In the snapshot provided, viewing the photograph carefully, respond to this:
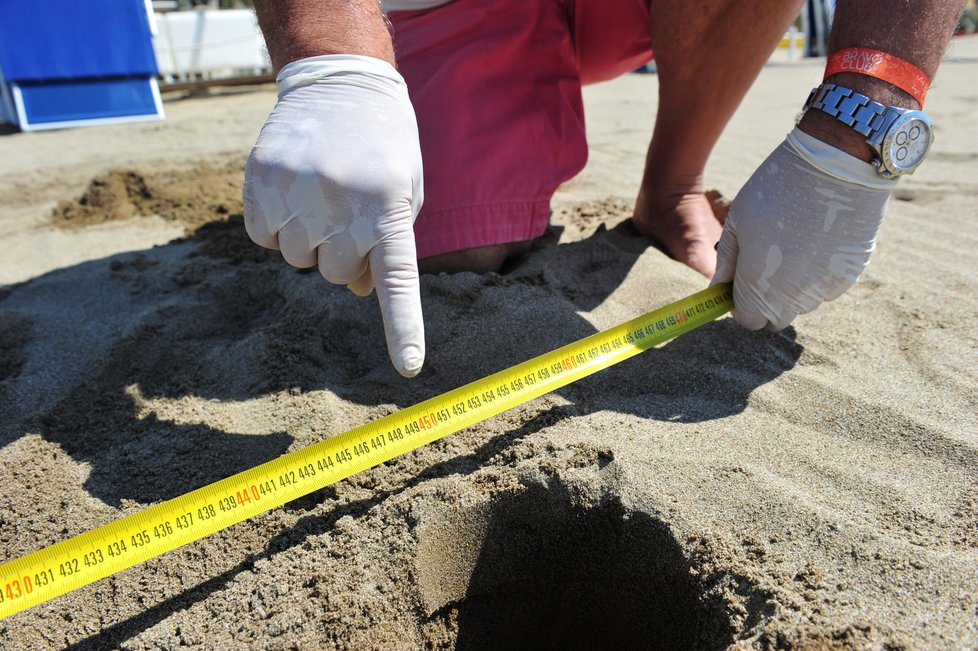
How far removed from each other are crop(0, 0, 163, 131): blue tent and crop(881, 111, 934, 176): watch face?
18.2 feet

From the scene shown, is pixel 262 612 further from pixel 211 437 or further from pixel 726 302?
pixel 726 302

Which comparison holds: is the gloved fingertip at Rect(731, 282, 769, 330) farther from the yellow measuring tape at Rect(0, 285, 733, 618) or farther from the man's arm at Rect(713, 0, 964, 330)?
the yellow measuring tape at Rect(0, 285, 733, 618)

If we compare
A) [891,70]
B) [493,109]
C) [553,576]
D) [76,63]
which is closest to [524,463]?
[553,576]

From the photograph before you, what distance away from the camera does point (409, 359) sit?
1.25 m

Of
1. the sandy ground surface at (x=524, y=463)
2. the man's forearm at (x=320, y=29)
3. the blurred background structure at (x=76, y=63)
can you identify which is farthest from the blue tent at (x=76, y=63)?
the man's forearm at (x=320, y=29)

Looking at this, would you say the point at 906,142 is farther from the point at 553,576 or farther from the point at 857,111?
the point at 553,576

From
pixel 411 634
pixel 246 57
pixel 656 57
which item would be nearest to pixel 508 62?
pixel 656 57

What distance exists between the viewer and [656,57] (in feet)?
7.16

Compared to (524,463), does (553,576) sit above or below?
below

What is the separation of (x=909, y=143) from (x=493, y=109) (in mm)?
1190

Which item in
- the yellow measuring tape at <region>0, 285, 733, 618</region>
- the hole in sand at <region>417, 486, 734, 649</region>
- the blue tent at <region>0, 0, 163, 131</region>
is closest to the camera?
the yellow measuring tape at <region>0, 285, 733, 618</region>

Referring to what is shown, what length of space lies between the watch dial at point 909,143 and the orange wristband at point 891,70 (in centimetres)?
7

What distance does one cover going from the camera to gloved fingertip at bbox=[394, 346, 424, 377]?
1.25 m

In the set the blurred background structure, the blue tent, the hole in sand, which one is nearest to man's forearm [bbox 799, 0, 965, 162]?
the hole in sand
